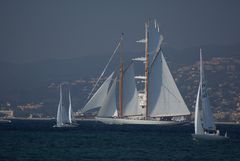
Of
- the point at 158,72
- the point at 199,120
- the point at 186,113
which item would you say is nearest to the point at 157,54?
the point at 158,72

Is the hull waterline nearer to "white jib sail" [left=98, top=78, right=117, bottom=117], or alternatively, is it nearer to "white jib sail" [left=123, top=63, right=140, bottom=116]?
"white jib sail" [left=98, top=78, right=117, bottom=117]

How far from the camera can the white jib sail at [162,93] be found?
175625 millimetres

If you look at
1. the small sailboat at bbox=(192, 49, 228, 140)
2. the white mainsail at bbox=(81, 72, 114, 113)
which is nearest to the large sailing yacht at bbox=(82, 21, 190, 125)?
the white mainsail at bbox=(81, 72, 114, 113)

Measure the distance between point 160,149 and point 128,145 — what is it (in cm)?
652

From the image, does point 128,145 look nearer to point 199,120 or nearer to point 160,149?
point 160,149

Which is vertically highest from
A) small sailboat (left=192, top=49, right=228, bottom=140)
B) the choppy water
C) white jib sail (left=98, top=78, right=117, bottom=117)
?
white jib sail (left=98, top=78, right=117, bottom=117)

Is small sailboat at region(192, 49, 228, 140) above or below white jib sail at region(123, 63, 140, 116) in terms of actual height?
below

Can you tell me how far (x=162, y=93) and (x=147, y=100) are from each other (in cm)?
599

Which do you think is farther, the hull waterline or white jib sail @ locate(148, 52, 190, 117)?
the hull waterline

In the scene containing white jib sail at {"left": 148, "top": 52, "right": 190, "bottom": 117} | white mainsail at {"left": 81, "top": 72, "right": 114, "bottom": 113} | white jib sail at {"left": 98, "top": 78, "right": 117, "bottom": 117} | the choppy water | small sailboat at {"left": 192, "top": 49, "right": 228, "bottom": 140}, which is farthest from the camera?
white jib sail at {"left": 148, "top": 52, "right": 190, "bottom": 117}

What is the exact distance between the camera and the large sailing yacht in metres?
175

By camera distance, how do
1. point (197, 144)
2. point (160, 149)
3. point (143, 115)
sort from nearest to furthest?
point (160, 149) → point (197, 144) → point (143, 115)

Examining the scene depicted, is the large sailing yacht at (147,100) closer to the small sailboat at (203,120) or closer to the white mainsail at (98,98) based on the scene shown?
the white mainsail at (98,98)

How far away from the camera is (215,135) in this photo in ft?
387
